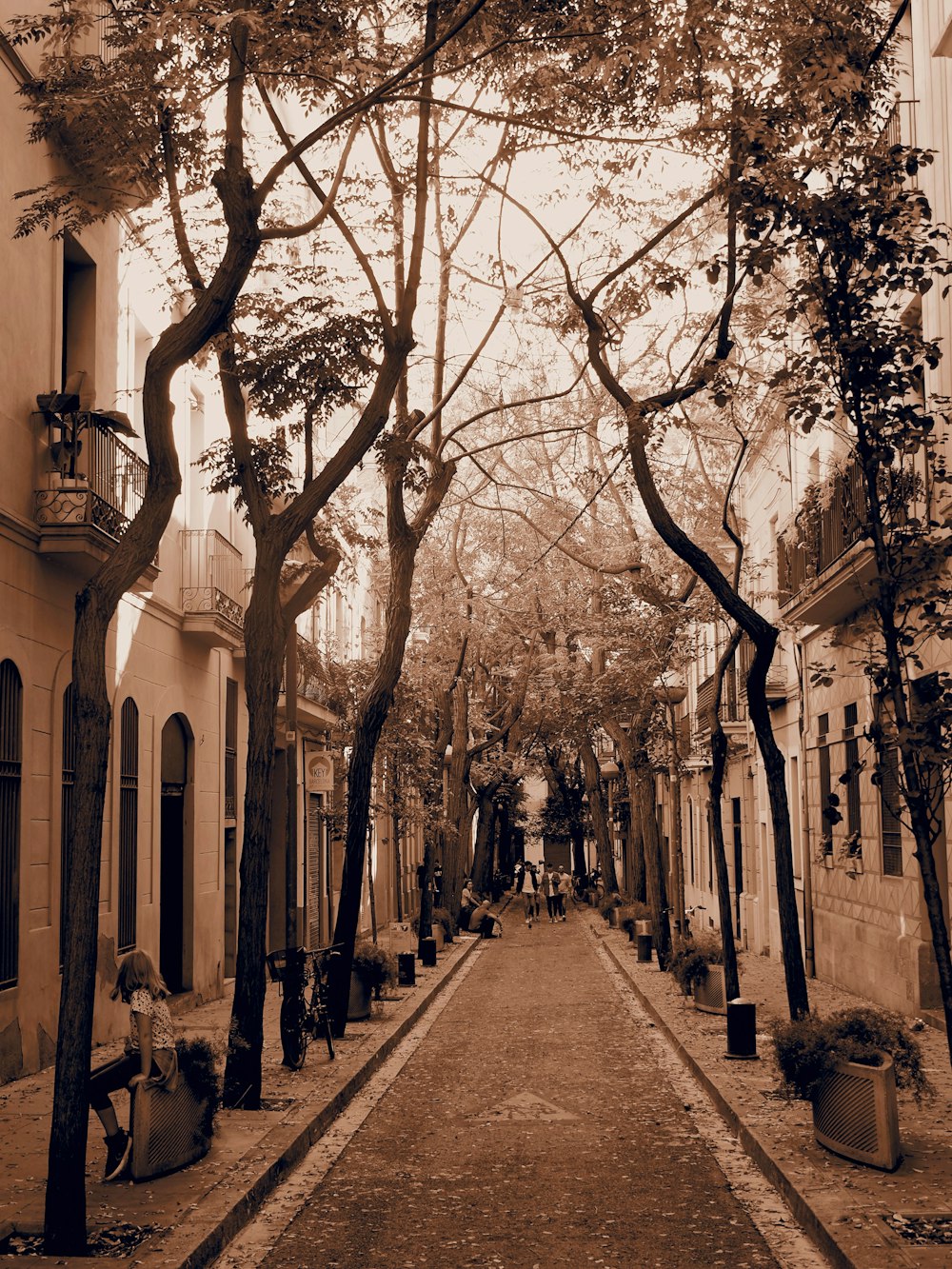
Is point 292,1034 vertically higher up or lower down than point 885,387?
lower down

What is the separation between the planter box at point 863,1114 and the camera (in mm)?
8320

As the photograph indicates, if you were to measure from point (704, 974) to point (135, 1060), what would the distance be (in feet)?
33.1

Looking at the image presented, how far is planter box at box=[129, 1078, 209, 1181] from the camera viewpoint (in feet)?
27.2

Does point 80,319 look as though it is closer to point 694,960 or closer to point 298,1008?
point 298,1008

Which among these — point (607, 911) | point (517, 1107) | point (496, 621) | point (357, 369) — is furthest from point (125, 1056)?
point (607, 911)

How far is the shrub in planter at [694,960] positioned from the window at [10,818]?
25.7 feet

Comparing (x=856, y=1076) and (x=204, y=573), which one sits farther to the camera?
(x=204, y=573)

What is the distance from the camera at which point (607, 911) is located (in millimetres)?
40656

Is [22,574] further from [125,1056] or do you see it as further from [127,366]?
[125,1056]

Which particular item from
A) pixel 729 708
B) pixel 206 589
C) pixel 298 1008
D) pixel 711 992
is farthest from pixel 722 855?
pixel 729 708

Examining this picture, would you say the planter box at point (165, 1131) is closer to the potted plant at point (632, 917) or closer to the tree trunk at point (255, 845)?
the tree trunk at point (255, 845)

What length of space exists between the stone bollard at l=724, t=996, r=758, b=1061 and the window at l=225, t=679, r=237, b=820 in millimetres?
11438

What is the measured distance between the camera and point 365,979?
17.2m

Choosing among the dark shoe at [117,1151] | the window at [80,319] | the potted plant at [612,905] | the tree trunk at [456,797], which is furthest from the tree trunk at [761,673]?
the potted plant at [612,905]
